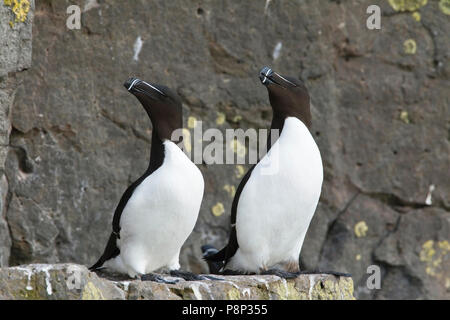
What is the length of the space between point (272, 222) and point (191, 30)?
1.92 m

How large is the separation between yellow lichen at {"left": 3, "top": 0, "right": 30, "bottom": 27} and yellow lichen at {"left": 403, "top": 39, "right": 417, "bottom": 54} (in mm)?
3174

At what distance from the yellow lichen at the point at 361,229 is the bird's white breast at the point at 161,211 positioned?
235 centimetres

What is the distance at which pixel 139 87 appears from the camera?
4.82 meters

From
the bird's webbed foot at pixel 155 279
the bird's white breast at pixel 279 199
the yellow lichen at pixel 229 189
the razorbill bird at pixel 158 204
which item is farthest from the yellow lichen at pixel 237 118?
the bird's webbed foot at pixel 155 279

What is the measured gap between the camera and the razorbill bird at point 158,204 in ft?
15.4

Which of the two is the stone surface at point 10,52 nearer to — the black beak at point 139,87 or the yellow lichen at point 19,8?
the yellow lichen at point 19,8

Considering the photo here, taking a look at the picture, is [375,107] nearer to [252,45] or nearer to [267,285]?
[252,45]

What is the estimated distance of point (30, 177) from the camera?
227 inches

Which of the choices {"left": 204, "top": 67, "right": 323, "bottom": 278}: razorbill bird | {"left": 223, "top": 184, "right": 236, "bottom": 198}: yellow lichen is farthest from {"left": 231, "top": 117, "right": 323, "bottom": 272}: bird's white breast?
{"left": 223, "top": 184, "right": 236, "bottom": 198}: yellow lichen

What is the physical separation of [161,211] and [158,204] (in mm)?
42

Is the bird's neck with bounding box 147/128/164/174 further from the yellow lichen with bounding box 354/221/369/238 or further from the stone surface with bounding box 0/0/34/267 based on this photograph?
the yellow lichen with bounding box 354/221/369/238

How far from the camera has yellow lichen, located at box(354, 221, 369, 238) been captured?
271 inches

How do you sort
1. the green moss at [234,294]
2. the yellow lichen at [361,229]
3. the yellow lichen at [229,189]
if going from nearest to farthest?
the green moss at [234,294] < the yellow lichen at [229,189] < the yellow lichen at [361,229]
